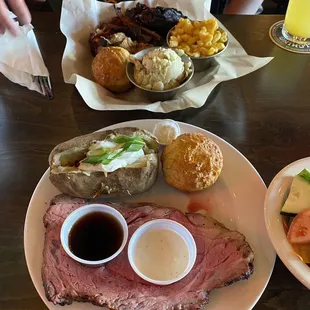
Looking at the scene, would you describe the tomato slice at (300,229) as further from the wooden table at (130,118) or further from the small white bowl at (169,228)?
the small white bowl at (169,228)

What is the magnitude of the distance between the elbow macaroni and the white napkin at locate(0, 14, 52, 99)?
51cm

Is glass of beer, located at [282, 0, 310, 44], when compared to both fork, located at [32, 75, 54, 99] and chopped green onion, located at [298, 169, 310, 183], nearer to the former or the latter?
chopped green onion, located at [298, 169, 310, 183]

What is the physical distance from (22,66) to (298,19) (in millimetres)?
1116

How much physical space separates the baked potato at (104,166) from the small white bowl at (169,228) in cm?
12

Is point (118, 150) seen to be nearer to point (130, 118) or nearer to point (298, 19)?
point (130, 118)

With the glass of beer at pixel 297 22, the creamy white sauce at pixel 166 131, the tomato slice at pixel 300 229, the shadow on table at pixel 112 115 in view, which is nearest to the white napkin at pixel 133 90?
the shadow on table at pixel 112 115

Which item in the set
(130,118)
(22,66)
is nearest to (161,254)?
(130,118)

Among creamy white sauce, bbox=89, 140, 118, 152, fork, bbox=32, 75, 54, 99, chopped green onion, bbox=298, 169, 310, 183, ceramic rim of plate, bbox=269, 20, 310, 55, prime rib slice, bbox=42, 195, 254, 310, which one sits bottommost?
prime rib slice, bbox=42, 195, 254, 310

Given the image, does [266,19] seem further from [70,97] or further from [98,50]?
[70,97]

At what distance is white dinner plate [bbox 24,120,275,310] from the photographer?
89 centimetres

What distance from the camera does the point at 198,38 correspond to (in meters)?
1.48

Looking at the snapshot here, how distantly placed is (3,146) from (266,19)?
1251mm

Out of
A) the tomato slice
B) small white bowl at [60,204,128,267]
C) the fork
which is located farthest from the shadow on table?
the tomato slice

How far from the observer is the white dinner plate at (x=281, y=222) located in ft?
2.77
